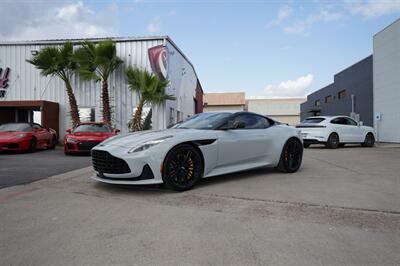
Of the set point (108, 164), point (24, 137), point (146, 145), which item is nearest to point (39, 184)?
point (108, 164)

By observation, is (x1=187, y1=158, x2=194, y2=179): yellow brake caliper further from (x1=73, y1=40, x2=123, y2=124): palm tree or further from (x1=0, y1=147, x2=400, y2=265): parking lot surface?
(x1=73, y1=40, x2=123, y2=124): palm tree

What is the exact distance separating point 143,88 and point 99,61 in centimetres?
259

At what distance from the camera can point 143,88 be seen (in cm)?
1628

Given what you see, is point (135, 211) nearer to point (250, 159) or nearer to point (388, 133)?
point (250, 159)

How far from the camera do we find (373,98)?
2127 centimetres

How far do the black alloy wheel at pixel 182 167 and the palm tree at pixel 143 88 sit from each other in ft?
37.8

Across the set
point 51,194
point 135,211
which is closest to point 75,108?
point 51,194

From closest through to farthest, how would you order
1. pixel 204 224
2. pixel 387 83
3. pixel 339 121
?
pixel 204 224 → pixel 339 121 → pixel 387 83

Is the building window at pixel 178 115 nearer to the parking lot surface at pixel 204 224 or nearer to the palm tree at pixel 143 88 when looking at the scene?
the palm tree at pixel 143 88

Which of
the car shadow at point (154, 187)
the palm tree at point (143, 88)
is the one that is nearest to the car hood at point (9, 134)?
the palm tree at point (143, 88)

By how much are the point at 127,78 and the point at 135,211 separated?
14.7 m

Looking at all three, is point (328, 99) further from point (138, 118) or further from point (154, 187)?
point (154, 187)

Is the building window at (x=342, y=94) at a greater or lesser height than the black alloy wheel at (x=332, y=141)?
greater

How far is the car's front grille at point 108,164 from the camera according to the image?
484 cm
